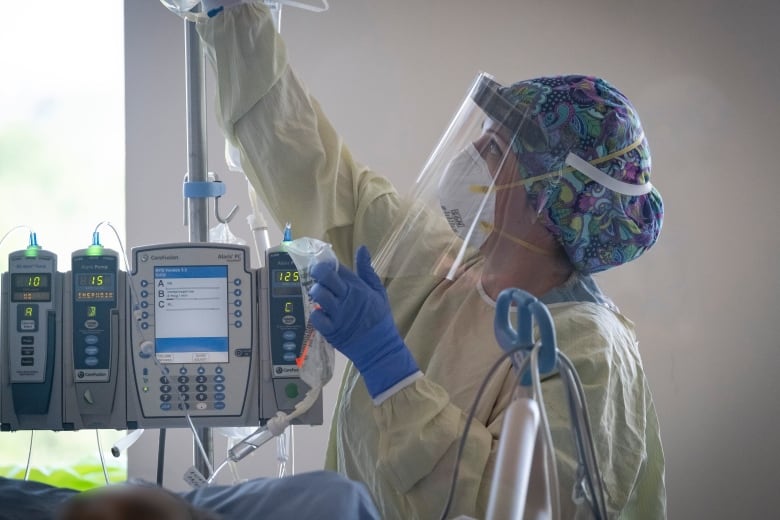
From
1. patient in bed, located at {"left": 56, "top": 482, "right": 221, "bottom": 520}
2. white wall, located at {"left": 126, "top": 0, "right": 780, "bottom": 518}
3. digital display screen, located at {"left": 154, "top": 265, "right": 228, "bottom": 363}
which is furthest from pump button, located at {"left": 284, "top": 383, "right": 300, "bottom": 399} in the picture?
white wall, located at {"left": 126, "top": 0, "right": 780, "bottom": 518}

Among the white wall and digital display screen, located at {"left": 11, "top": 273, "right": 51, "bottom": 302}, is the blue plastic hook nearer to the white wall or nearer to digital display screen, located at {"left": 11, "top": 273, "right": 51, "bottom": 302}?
digital display screen, located at {"left": 11, "top": 273, "right": 51, "bottom": 302}

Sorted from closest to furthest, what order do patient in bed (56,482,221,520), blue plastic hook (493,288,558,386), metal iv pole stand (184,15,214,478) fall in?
1. patient in bed (56,482,221,520)
2. blue plastic hook (493,288,558,386)
3. metal iv pole stand (184,15,214,478)

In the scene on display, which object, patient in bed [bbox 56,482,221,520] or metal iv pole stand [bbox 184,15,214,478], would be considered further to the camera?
metal iv pole stand [bbox 184,15,214,478]

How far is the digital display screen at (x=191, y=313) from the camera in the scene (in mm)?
1705

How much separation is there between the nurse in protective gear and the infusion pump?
155 millimetres

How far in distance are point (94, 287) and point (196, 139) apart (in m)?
0.38

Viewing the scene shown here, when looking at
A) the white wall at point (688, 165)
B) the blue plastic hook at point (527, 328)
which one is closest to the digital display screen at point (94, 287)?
the blue plastic hook at point (527, 328)

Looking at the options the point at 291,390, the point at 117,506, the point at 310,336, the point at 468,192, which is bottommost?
the point at 291,390

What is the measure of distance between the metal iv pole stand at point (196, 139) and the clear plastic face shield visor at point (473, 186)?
0.42 metres

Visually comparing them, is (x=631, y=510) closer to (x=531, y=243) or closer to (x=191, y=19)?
(x=531, y=243)

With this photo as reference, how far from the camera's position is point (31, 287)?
1691 mm

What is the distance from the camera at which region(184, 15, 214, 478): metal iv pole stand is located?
186cm

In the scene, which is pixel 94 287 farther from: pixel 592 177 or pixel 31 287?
pixel 592 177

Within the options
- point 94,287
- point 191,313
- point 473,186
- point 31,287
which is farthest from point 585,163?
point 31,287
